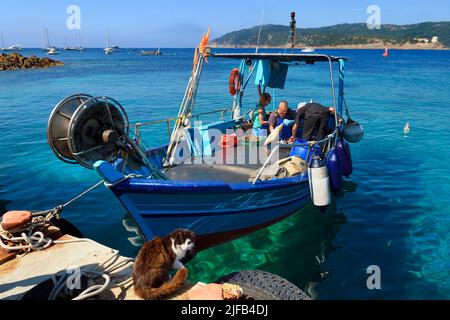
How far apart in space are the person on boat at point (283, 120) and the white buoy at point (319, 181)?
241cm

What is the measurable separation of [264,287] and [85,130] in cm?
313

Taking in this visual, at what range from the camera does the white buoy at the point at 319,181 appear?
6945 mm

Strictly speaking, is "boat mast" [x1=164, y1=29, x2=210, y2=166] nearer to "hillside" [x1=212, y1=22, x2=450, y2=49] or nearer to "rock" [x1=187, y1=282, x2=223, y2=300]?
"rock" [x1=187, y1=282, x2=223, y2=300]

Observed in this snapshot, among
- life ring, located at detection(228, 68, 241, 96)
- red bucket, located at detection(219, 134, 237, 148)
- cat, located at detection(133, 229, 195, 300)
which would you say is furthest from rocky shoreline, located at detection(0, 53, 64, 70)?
cat, located at detection(133, 229, 195, 300)

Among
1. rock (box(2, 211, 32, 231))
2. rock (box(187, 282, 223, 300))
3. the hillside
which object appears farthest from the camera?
the hillside

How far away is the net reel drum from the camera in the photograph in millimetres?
4836

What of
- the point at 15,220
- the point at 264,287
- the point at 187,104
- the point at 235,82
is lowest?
the point at 264,287

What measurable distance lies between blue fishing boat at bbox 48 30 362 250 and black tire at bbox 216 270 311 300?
1.90 metres

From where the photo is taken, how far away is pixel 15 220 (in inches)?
196

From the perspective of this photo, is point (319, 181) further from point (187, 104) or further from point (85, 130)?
point (85, 130)

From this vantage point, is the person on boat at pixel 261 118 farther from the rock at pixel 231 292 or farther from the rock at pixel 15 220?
the rock at pixel 231 292

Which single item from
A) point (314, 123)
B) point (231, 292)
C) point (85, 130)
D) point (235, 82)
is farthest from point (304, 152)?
point (231, 292)

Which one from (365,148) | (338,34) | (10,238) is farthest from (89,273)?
(338,34)
